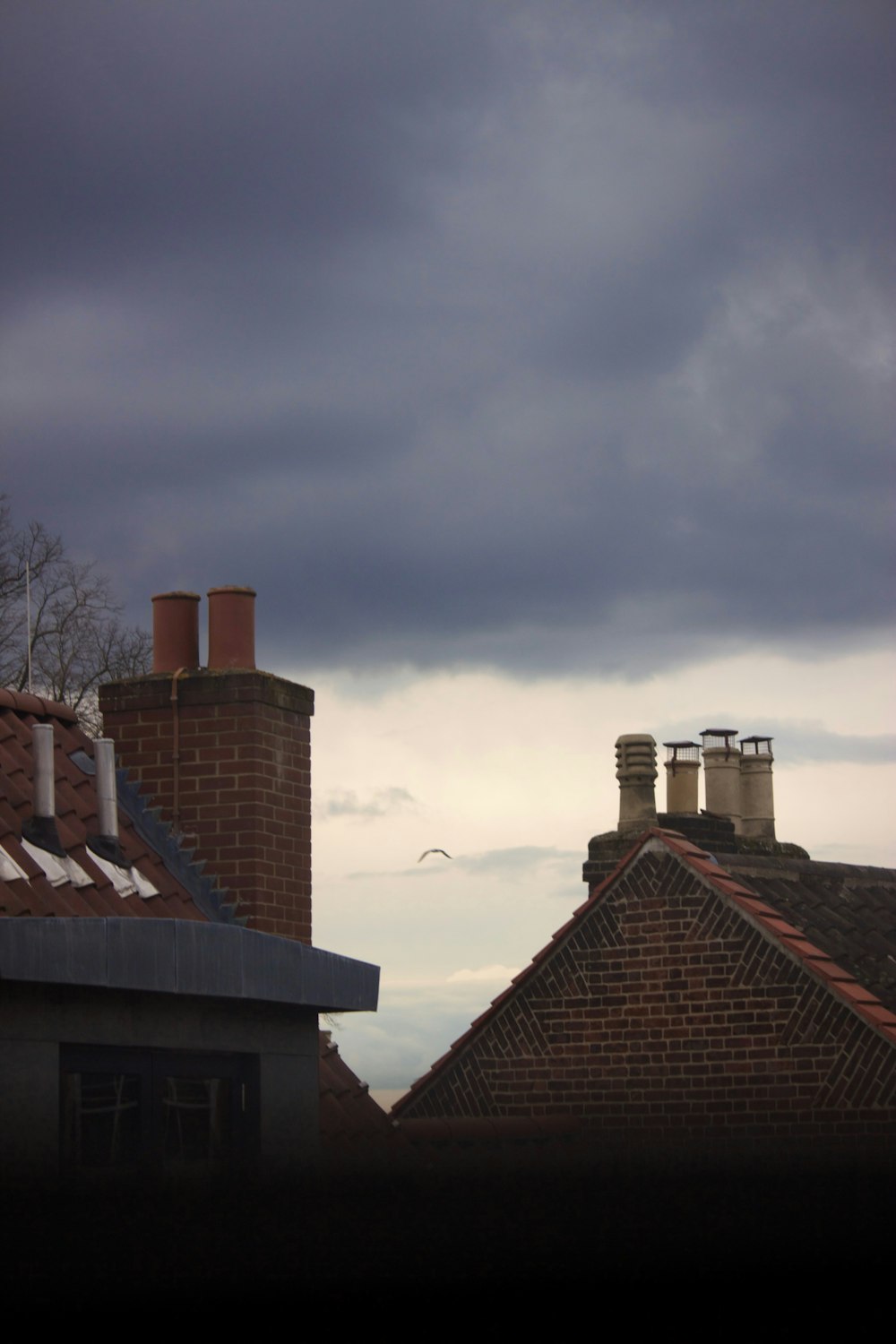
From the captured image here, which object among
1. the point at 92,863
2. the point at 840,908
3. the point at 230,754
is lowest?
the point at 840,908

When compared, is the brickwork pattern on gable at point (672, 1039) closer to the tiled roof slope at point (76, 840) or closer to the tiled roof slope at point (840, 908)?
the tiled roof slope at point (840, 908)

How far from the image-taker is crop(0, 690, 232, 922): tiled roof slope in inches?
360

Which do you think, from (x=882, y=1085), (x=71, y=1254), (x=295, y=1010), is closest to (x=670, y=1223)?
(x=71, y=1254)

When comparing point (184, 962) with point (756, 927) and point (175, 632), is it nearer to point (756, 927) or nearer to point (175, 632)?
point (175, 632)

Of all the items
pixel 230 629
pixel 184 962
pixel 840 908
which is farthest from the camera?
pixel 840 908

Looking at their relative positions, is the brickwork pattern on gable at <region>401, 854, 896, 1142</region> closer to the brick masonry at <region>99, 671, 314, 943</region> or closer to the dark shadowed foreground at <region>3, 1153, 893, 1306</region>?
the brick masonry at <region>99, 671, 314, 943</region>

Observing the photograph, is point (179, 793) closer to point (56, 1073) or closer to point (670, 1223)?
point (56, 1073)

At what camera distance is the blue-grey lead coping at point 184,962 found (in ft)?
25.9

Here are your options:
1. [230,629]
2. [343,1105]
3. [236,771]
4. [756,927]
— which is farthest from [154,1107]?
[756,927]

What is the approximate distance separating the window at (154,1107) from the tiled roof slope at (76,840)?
825mm

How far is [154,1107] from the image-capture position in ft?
30.3

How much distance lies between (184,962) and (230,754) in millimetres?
3235

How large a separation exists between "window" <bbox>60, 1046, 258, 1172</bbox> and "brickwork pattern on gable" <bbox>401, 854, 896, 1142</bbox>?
285 inches

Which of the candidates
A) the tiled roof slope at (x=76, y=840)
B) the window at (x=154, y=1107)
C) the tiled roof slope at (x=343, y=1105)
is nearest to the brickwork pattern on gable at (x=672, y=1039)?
the tiled roof slope at (x=343, y=1105)
